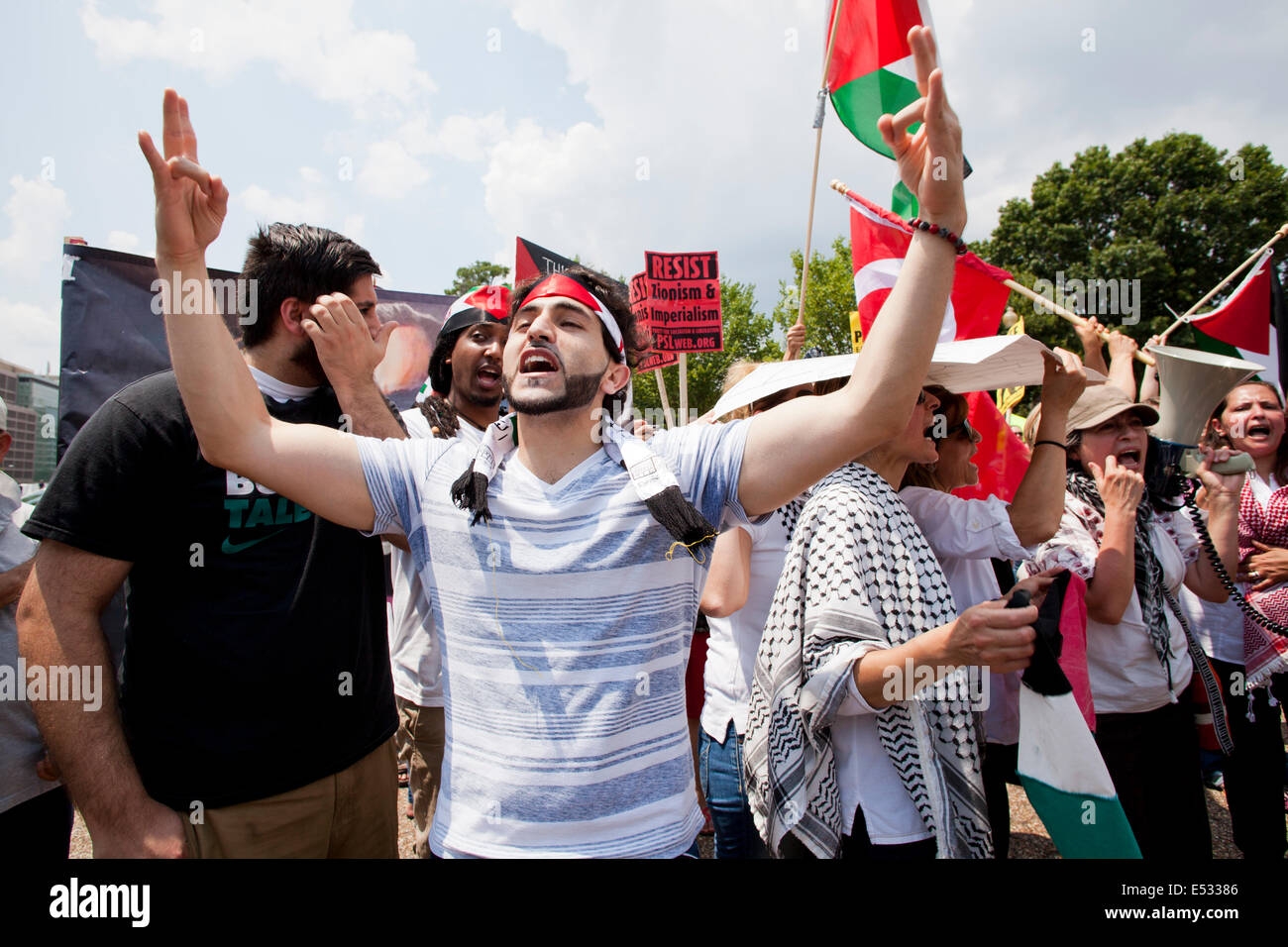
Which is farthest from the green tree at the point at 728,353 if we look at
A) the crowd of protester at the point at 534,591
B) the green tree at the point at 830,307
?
the crowd of protester at the point at 534,591

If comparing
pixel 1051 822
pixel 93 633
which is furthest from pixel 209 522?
pixel 1051 822

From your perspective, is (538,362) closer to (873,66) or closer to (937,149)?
(937,149)

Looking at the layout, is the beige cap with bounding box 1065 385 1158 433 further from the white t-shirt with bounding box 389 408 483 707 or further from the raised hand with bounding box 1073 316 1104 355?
the white t-shirt with bounding box 389 408 483 707

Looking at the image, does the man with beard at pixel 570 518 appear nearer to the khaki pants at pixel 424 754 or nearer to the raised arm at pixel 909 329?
the raised arm at pixel 909 329

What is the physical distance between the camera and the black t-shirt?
173 cm

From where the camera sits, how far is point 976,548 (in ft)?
7.59

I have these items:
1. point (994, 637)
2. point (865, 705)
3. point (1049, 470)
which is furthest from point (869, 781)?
point (1049, 470)

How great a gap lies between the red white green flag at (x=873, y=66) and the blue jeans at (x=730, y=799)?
2.95m

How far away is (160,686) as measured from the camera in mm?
1800

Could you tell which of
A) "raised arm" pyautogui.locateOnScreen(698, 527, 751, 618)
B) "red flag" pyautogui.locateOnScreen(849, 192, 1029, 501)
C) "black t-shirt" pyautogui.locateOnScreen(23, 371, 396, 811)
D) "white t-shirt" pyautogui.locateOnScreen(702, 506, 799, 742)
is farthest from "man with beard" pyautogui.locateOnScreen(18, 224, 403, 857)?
"red flag" pyautogui.locateOnScreen(849, 192, 1029, 501)

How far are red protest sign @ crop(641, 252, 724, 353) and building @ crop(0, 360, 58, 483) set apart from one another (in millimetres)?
5019

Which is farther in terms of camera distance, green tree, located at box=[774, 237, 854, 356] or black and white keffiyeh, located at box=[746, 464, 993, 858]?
green tree, located at box=[774, 237, 854, 356]

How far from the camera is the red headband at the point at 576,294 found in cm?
183

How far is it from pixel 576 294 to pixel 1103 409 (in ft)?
7.82
